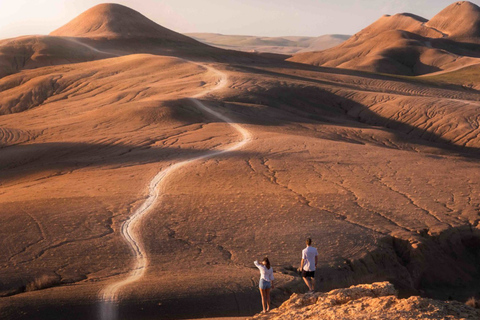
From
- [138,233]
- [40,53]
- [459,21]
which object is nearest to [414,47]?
[459,21]

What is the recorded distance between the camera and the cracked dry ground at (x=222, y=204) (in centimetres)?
1041

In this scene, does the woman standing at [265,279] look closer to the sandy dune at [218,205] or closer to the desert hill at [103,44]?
the sandy dune at [218,205]

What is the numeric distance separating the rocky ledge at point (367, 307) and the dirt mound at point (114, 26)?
61.8 m

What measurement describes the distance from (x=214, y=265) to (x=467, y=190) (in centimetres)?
929

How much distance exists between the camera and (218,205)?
14062mm

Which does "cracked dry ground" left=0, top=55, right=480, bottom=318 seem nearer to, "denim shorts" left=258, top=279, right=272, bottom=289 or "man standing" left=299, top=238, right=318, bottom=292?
"man standing" left=299, top=238, right=318, bottom=292

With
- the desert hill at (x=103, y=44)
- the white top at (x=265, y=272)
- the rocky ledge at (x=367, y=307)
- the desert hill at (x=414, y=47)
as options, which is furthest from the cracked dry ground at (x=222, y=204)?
the desert hill at (x=414, y=47)

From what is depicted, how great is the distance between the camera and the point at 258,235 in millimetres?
12477

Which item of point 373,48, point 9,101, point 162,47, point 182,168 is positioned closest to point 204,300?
point 182,168

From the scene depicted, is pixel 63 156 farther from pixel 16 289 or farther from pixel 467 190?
pixel 467 190

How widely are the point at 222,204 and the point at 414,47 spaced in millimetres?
80033

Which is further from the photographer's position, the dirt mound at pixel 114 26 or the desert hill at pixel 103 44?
the dirt mound at pixel 114 26

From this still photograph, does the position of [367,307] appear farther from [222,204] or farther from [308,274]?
[222,204]

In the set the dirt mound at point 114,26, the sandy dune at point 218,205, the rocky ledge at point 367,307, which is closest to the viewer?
the rocky ledge at point 367,307
